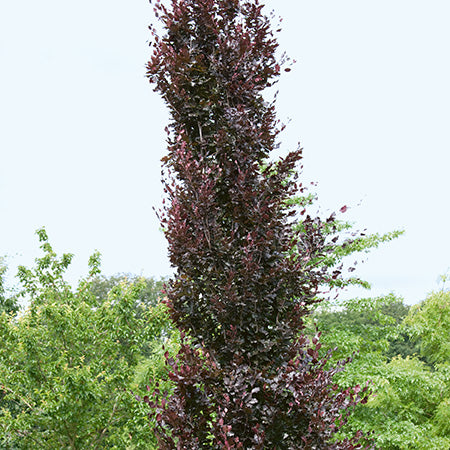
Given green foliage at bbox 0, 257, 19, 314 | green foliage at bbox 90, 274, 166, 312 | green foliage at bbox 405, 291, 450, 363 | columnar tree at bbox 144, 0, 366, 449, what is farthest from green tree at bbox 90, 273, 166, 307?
columnar tree at bbox 144, 0, 366, 449

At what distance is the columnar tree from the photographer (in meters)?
3.38

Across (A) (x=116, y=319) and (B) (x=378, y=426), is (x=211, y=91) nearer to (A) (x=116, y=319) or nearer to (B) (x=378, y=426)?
(A) (x=116, y=319)

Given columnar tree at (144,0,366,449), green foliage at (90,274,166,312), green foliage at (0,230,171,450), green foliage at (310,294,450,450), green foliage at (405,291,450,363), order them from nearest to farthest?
columnar tree at (144,0,366,449), green foliage at (0,230,171,450), green foliage at (310,294,450,450), green foliage at (405,291,450,363), green foliage at (90,274,166,312)

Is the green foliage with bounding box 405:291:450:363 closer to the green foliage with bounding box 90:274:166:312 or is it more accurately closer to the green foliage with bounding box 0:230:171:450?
the green foliage with bounding box 0:230:171:450

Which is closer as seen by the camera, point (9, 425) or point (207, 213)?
point (207, 213)

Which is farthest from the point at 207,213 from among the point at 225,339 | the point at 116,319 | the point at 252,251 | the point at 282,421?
the point at 116,319

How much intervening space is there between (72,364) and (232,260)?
8738 mm

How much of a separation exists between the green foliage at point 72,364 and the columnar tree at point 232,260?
636 cm

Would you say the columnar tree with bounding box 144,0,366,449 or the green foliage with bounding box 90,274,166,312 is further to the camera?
the green foliage with bounding box 90,274,166,312

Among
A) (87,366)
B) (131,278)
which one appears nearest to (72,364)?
(87,366)

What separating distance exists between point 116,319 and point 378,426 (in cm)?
860

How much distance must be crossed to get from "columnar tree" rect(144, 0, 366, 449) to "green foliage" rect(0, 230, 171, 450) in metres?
6.36

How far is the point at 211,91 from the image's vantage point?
4488 mm

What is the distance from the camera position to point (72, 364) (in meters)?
10.8
